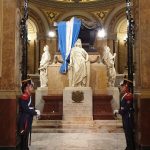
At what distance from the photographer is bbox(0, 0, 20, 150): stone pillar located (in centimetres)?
715

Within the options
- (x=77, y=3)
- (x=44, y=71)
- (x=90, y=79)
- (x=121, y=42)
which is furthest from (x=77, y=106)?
(x=77, y=3)

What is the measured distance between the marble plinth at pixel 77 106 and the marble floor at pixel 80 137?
0.57 metres

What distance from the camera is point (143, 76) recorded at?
714 centimetres

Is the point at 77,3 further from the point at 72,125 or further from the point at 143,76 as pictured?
the point at 143,76

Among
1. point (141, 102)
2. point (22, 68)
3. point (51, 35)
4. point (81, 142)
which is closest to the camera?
point (141, 102)

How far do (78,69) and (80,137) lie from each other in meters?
3.32

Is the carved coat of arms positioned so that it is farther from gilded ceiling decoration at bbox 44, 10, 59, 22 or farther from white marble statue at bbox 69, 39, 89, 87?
gilded ceiling decoration at bbox 44, 10, 59, 22

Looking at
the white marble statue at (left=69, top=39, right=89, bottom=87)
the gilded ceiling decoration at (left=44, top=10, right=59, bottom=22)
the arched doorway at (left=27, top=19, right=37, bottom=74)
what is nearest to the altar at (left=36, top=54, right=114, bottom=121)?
the white marble statue at (left=69, top=39, right=89, bottom=87)

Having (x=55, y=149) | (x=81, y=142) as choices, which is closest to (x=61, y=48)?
(x=81, y=142)

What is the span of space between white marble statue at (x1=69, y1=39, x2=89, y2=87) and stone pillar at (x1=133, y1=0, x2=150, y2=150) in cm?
535

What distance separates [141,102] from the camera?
23.2 ft

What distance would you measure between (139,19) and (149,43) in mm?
543

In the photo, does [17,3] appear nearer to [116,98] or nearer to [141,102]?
[141,102]

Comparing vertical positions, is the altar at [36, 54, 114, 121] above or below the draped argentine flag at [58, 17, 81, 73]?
below
